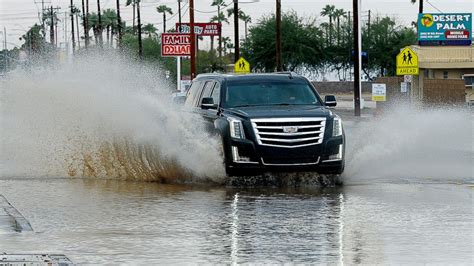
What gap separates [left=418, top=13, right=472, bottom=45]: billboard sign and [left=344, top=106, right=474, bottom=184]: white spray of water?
55.5 metres

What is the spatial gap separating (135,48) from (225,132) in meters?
107

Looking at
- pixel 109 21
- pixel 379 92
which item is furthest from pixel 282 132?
pixel 109 21

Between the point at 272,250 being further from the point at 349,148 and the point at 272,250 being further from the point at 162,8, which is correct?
the point at 162,8

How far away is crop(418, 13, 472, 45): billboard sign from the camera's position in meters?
82.6

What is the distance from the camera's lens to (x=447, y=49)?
7981cm

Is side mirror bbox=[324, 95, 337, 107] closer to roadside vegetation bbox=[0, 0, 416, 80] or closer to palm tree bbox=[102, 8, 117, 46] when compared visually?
roadside vegetation bbox=[0, 0, 416, 80]

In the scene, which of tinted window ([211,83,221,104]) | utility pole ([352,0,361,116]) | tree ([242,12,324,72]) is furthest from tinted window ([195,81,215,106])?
tree ([242,12,324,72])

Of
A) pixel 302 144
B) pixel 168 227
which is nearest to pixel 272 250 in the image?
pixel 168 227

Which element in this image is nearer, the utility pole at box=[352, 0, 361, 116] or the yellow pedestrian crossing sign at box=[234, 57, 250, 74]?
the utility pole at box=[352, 0, 361, 116]

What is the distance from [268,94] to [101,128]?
389 centimetres

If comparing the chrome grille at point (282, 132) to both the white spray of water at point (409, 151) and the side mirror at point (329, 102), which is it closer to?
the white spray of water at point (409, 151)

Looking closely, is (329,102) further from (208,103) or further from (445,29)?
(445,29)

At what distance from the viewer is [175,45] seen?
59531mm

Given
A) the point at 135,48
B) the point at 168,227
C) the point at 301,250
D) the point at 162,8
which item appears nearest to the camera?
the point at 301,250
